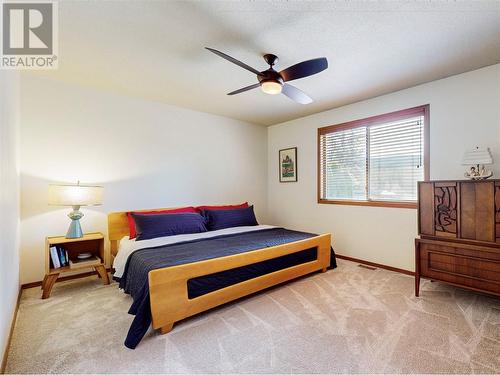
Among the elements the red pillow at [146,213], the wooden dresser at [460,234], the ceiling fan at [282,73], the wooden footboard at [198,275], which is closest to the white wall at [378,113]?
the wooden dresser at [460,234]

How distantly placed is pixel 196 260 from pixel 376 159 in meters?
2.86

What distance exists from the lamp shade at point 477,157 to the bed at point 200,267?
1.69 m

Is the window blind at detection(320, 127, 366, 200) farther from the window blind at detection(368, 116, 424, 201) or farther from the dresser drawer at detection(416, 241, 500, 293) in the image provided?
the dresser drawer at detection(416, 241, 500, 293)

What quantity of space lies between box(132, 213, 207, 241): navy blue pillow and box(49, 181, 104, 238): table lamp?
0.52 metres

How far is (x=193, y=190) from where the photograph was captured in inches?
161

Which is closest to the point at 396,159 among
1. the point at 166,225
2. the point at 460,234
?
the point at 460,234

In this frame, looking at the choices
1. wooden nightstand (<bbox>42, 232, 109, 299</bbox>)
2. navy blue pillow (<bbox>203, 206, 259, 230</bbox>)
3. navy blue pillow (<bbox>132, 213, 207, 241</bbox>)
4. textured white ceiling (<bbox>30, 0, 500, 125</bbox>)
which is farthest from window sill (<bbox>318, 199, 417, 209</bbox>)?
wooden nightstand (<bbox>42, 232, 109, 299</bbox>)

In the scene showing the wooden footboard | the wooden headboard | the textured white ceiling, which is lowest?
the wooden footboard

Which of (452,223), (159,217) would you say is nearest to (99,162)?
(159,217)

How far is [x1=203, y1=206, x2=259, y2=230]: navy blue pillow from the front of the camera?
364 cm

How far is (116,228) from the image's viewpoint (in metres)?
3.25

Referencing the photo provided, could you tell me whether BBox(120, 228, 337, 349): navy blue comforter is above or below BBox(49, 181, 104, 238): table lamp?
below

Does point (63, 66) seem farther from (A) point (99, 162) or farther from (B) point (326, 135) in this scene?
(B) point (326, 135)

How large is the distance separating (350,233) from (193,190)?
258cm
